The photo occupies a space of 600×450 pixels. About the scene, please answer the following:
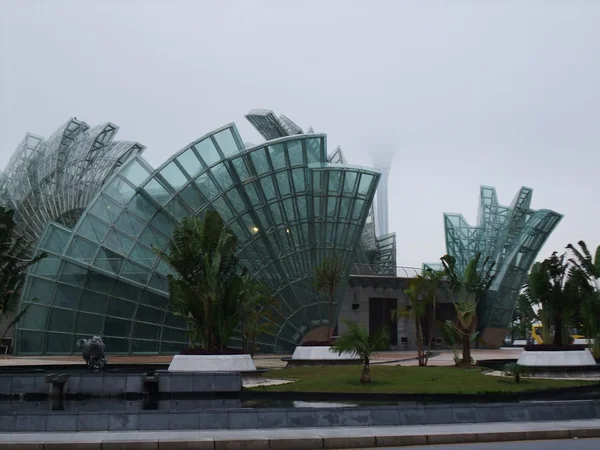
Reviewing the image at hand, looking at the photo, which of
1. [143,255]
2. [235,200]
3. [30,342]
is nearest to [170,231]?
[143,255]

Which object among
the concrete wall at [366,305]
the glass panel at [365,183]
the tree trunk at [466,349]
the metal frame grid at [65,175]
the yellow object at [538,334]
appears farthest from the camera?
the concrete wall at [366,305]

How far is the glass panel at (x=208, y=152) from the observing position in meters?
51.0

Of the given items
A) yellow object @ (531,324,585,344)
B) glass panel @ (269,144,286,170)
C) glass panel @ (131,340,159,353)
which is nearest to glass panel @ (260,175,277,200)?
glass panel @ (269,144,286,170)

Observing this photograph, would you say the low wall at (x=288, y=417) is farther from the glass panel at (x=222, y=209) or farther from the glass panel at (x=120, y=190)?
the glass panel at (x=120, y=190)

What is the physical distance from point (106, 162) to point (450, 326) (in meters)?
44.3

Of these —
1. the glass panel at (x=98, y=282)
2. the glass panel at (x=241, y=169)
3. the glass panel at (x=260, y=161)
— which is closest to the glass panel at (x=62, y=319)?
the glass panel at (x=98, y=282)

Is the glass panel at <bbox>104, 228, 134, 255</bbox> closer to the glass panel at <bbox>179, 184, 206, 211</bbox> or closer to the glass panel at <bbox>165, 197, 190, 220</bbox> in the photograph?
the glass panel at <bbox>165, 197, 190, 220</bbox>

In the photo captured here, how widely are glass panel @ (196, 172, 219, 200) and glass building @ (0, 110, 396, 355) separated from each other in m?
0.07

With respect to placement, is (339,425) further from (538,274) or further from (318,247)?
(318,247)

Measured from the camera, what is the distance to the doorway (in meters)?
74.4

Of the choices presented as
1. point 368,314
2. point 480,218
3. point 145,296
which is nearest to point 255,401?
point 145,296

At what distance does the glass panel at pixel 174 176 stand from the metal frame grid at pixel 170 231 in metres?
0.07

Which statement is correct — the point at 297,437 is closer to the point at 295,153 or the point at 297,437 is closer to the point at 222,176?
the point at 222,176

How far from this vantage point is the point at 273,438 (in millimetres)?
12906
